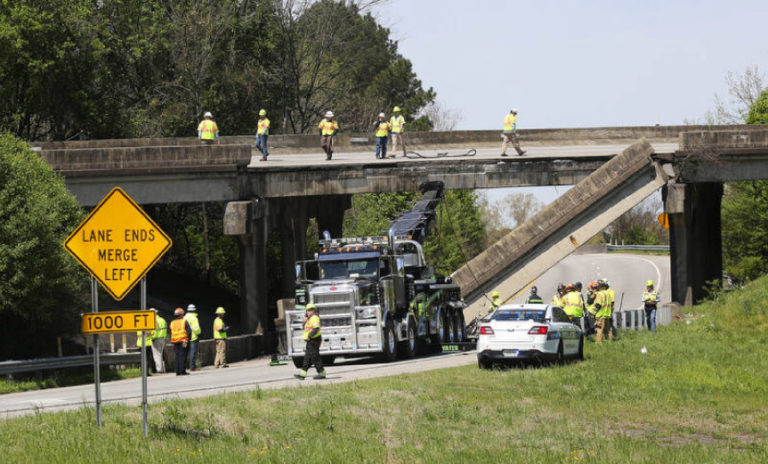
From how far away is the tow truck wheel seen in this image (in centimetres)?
2962

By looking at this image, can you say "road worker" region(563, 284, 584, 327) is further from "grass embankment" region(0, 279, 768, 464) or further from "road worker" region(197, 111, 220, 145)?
"road worker" region(197, 111, 220, 145)

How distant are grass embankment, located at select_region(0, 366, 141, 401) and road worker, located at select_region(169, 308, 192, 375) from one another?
4.75 ft

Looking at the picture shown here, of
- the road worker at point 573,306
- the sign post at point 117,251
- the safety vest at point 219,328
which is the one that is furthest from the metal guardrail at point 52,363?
the sign post at point 117,251

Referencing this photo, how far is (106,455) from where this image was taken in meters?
14.0

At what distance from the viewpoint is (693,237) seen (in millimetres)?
44906

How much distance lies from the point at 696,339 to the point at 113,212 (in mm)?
21162

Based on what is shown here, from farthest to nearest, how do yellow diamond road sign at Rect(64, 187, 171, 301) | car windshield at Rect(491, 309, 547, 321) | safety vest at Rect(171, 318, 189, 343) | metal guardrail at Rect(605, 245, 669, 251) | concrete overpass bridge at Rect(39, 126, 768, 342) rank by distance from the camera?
metal guardrail at Rect(605, 245, 669, 251) < concrete overpass bridge at Rect(39, 126, 768, 342) < safety vest at Rect(171, 318, 189, 343) < car windshield at Rect(491, 309, 547, 321) < yellow diamond road sign at Rect(64, 187, 171, 301)

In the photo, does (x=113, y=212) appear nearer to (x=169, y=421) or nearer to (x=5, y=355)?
(x=169, y=421)

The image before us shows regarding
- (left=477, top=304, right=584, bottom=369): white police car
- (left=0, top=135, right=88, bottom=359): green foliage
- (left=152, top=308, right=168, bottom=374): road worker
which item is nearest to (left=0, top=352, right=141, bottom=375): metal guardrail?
(left=152, top=308, right=168, bottom=374): road worker

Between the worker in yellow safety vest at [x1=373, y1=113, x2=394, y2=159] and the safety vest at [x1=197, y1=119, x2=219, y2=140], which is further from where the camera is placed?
the safety vest at [x1=197, y1=119, x2=219, y2=140]

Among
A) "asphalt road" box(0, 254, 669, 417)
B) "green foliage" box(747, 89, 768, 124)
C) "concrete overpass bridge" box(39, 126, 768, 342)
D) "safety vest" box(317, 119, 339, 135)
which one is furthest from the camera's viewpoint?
"green foliage" box(747, 89, 768, 124)

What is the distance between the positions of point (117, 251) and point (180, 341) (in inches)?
660

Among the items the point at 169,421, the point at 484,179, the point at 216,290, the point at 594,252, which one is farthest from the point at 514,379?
the point at 594,252

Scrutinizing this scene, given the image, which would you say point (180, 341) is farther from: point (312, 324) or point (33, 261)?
point (312, 324)
